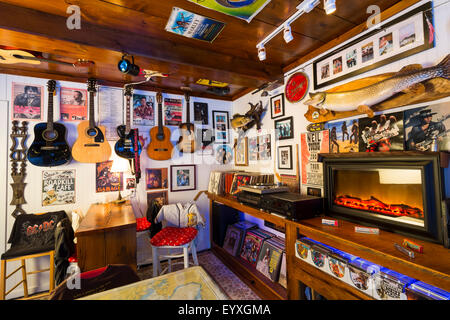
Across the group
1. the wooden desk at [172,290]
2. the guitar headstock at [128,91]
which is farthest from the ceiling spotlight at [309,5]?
Result: the guitar headstock at [128,91]

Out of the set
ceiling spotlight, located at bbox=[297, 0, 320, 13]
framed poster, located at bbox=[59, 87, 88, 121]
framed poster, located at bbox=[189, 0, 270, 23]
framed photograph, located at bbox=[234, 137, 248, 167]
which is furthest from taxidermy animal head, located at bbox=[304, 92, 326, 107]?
framed poster, located at bbox=[59, 87, 88, 121]

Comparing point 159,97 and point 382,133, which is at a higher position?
point 159,97

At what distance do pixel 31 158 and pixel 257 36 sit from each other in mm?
2857

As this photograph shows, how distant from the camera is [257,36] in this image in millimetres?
1853

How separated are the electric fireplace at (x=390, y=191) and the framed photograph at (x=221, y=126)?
78.3 inches

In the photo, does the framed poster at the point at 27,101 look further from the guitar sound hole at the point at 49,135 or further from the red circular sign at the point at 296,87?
the red circular sign at the point at 296,87

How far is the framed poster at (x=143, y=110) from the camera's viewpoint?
2.97m

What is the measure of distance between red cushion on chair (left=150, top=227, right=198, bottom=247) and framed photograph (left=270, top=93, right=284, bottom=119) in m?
1.82

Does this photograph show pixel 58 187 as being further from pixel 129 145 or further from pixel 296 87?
pixel 296 87

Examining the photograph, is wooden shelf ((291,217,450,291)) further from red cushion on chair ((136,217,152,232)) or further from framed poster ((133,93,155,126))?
framed poster ((133,93,155,126))

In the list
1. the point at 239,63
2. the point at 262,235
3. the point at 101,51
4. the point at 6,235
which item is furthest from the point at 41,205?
the point at 239,63

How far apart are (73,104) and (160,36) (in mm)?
1663

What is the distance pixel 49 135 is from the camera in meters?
2.45

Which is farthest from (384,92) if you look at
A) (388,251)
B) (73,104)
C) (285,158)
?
(73,104)
